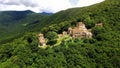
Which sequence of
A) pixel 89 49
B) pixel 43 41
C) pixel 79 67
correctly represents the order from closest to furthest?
pixel 79 67, pixel 89 49, pixel 43 41

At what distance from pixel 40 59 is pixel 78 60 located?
23123 mm

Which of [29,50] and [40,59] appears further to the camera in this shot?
[29,50]

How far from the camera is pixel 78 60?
174625 millimetres

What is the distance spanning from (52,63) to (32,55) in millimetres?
15997

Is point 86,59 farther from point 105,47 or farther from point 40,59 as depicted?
point 40,59

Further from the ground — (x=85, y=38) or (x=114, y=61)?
(x=85, y=38)

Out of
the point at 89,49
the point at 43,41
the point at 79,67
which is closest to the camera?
the point at 79,67

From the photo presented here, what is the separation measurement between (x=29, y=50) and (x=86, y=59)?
38873 millimetres

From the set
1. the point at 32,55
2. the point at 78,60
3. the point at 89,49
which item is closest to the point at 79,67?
the point at 78,60

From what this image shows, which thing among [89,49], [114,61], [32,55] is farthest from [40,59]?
[114,61]

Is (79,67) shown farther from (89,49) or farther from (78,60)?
(89,49)

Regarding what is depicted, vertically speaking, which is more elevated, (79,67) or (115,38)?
(115,38)

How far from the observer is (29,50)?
626 feet

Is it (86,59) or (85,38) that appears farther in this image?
(85,38)
